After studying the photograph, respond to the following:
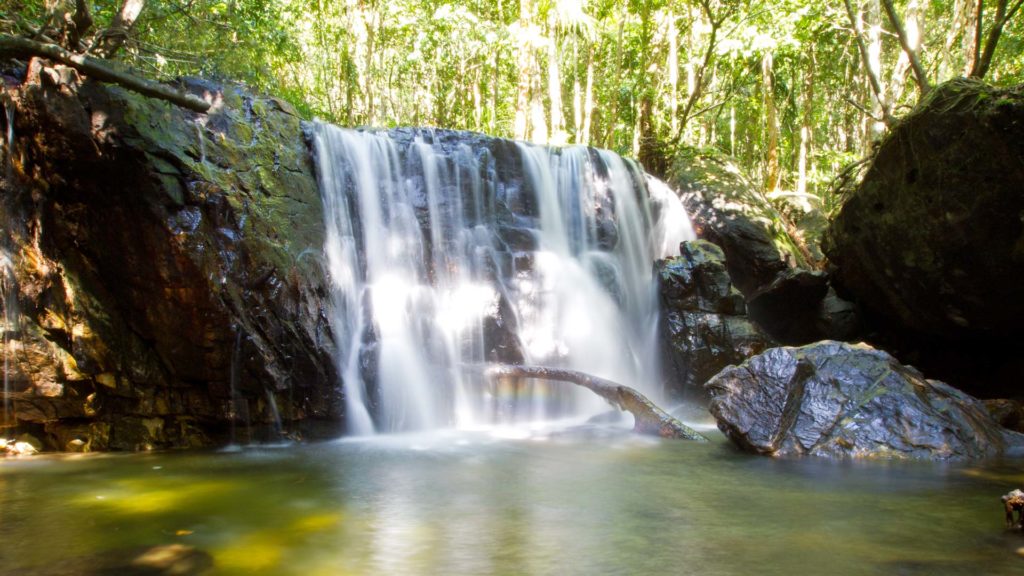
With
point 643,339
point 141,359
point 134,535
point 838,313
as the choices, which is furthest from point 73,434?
point 838,313

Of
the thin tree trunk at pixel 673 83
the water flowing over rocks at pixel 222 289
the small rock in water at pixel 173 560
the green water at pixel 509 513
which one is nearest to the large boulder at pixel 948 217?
the green water at pixel 509 513

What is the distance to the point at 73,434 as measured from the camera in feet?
22.6

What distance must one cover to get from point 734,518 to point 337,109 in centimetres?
2635

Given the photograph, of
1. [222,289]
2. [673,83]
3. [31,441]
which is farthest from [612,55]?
[31,441]

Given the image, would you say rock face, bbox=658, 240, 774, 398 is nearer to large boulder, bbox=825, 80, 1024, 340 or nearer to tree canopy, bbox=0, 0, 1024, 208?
large boulder, bbox=825, 80, 1024, 340

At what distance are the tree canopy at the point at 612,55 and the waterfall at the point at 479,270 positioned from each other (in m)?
2.83

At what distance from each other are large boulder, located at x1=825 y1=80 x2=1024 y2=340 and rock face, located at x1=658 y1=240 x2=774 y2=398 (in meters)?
1.97

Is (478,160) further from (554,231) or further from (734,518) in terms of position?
(734,518)

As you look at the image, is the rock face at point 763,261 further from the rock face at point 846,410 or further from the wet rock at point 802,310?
the rock face at point 846,410

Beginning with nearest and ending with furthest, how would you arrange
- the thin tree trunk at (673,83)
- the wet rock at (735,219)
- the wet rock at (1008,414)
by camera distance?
1. the wet rock at (1008,414)
2. the wet rock at (735,219)
3. the thin tree trunk at (673,83)

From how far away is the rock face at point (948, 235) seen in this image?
7516 mm

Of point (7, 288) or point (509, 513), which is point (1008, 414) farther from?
point (7, 288)

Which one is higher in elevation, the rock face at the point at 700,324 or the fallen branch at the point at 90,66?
the fallen branch at the point at 90,66

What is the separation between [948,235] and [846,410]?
336 centimetres
